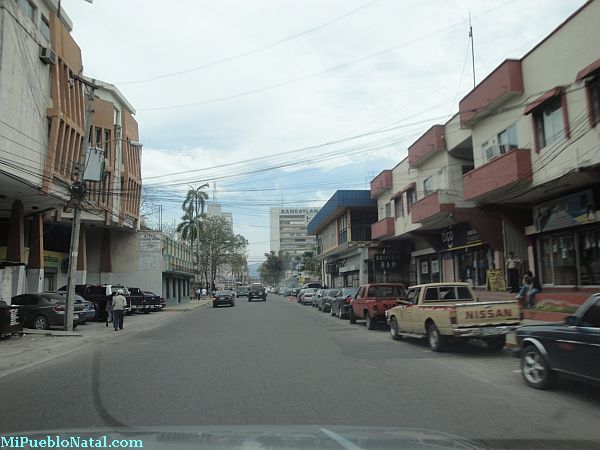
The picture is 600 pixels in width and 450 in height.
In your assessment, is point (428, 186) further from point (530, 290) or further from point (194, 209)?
point (194, 209)

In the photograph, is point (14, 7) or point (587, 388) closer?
point (587, 388)

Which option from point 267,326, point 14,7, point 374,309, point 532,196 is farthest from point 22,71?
point 532,196

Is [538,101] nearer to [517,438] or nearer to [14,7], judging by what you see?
[517,438]

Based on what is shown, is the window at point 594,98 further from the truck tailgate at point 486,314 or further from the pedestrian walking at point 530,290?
the truck tailgate at point 486,314

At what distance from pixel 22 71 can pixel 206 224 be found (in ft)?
175

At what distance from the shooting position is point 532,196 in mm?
18328

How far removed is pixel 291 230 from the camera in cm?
13288

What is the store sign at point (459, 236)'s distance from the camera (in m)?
24.1

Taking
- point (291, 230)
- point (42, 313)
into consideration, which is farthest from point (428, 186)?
point (291, 230)

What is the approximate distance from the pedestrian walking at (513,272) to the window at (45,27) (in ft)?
76.1

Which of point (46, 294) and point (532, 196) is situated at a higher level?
point (532, 196)

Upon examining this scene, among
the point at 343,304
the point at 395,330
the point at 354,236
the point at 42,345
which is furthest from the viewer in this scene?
the point at 354,236


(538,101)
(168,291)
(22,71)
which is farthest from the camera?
(168,291)

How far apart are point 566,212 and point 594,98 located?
435 centimetres
